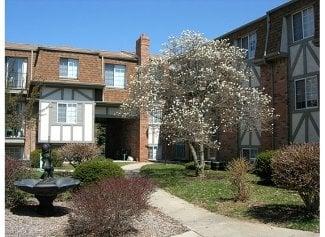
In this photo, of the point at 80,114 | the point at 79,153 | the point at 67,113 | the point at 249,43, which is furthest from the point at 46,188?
the point at 80,114

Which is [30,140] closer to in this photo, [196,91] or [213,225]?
[196,91]

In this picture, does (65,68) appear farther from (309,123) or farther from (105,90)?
(309,123)

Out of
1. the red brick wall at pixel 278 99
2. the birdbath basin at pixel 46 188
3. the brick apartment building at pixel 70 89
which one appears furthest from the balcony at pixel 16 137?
the birdbath basin at pixel 46 188

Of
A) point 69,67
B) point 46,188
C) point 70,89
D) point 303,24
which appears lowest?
point 46,188

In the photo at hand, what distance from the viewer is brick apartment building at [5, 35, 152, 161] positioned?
31.1m

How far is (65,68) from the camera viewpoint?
105ft

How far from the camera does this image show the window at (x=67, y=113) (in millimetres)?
31837

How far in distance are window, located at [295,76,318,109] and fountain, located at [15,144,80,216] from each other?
41.5ft

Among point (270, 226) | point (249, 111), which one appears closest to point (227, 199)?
point (270, 226)

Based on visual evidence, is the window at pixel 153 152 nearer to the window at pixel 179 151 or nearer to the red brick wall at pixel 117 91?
the window at pixel 179 151

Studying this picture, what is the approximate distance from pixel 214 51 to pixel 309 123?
5.36 m

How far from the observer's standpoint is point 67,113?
3209cm

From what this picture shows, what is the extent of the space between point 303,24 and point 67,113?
57.7ft

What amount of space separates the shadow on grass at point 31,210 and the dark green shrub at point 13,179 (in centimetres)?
23
